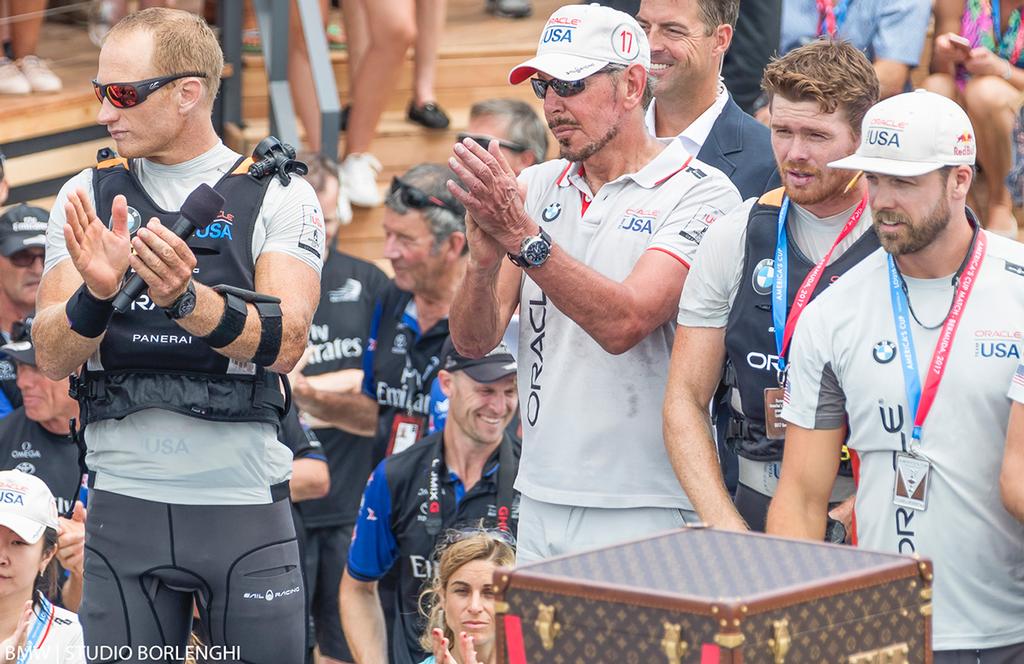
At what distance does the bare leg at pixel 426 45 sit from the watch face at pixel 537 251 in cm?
503

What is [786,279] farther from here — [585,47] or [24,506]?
[24,506]

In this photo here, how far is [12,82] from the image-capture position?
27.4 ft

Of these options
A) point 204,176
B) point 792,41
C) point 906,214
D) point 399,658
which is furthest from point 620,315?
point 792,41

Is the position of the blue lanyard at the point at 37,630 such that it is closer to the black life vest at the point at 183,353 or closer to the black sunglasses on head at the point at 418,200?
the black life vest at the point at 183,353

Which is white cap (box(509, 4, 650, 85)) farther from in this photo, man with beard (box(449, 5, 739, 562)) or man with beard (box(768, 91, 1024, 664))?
man with beard (box(768, 91, 1024, 664))

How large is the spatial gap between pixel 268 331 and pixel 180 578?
2.49 ft

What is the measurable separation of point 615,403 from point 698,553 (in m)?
1.37

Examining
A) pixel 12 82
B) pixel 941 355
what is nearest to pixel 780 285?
pixel 941 355

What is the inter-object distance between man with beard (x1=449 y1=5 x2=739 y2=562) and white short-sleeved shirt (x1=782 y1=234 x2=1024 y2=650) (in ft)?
1.95

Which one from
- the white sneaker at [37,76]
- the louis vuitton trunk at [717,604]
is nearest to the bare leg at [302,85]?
the white sneaker at [37,76]

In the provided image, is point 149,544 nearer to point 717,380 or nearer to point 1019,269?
point 717,380

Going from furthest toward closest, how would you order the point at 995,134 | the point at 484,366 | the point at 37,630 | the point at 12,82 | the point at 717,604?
the point at 12,82 → the point at 995,134 → the point at 484,366 → the point at 37,630 → the point at 717,604

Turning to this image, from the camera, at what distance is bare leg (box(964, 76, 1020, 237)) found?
773 cm

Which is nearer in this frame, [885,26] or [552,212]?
[552,212]
